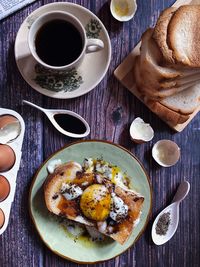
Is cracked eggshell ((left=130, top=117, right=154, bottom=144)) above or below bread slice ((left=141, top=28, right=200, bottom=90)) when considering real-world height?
below

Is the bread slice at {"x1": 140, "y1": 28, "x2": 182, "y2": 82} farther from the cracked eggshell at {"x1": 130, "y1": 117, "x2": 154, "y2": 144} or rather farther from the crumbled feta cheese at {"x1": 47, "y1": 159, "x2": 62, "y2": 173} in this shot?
the crumbled feta cheese at {"x1": 47, "y1": 159, "x2": 62, "y2": 173}

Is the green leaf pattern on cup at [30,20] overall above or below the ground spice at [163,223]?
above

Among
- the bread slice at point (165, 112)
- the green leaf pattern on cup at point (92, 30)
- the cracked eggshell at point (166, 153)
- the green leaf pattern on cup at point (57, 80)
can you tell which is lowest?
the cracked eggshell at point (166, 153)

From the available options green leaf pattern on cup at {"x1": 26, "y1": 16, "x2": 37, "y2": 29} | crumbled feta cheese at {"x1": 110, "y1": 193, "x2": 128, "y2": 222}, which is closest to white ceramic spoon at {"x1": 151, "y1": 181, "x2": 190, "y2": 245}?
crumbled feta cheese at {"x1": 110, "y1": 193, "x2": 128, "y2": 222}

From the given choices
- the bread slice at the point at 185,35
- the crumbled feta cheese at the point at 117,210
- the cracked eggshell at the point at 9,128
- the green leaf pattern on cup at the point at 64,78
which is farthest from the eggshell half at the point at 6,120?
the bread slice at the point at 185,35

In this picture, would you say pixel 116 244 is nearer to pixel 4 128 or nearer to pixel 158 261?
pixel 158 261

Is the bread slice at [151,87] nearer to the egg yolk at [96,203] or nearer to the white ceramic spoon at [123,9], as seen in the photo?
the white ceramic spoon at [123,9]

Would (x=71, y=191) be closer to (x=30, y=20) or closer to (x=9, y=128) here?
(x=9, y=128)
